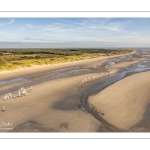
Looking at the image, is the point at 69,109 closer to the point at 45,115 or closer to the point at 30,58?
the point at 45,115

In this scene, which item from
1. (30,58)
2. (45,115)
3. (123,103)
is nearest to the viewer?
(45,115)

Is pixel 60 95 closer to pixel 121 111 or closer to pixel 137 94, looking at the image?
pixel 121 111

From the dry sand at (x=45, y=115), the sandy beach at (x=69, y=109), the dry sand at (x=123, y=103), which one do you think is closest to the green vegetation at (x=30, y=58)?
the sandy beach at (x=69, y=109)

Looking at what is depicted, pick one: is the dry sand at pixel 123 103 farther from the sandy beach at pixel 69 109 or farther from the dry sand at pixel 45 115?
the dry sand at pixel 45 115

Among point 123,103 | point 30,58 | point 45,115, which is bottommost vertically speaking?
point 45,115

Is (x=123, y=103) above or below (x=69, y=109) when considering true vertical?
above

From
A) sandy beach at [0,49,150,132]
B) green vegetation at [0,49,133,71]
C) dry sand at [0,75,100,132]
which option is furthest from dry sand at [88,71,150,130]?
green vegetation at [0,49,133,71]

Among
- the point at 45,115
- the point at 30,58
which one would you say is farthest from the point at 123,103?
the point at 30,58
